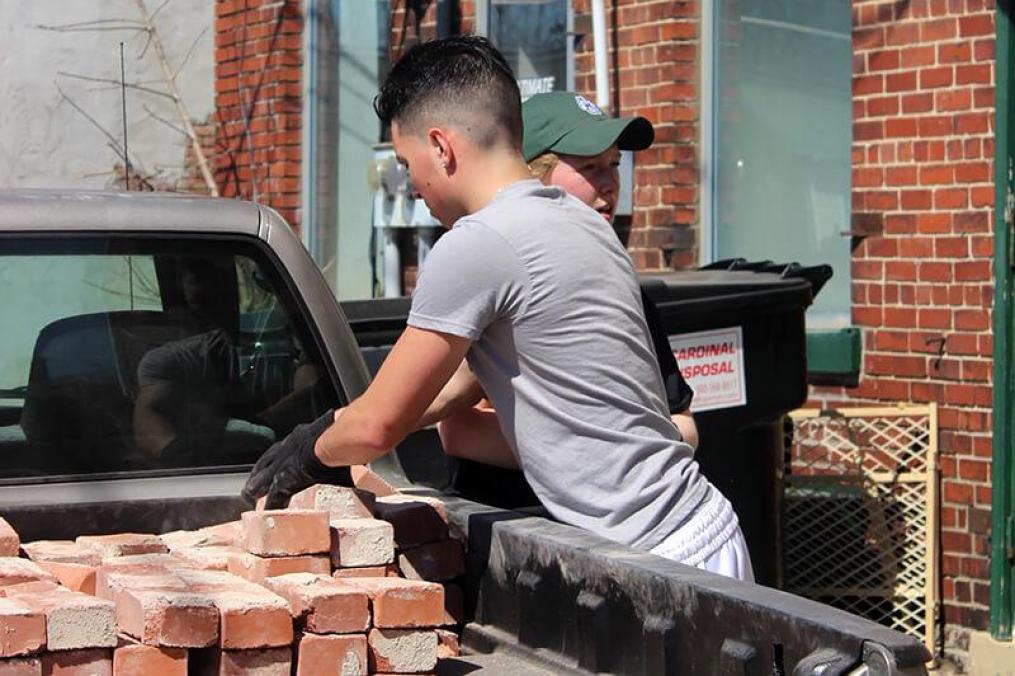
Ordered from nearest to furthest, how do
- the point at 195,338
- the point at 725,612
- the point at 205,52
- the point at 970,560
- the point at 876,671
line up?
1. the point at 876,671
2. the point at 725,612
3. the point at 195,338
4. the point at 970,560
5. the point at 205,52

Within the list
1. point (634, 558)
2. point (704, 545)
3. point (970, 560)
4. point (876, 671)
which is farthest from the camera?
point (970, 560)

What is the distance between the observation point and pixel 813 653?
2412 millimetres

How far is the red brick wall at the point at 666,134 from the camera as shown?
26.7 feet

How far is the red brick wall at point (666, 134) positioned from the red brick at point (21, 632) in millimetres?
5700

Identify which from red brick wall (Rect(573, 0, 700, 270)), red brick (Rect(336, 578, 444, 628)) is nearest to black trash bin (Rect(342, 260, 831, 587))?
red brick wall (Rect(573, 0, 700, 270))

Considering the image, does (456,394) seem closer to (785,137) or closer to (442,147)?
(442,147)

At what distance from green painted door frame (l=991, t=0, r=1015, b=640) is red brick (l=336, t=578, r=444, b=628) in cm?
420

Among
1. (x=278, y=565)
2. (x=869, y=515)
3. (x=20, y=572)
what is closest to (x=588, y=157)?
(x=278, y=565)

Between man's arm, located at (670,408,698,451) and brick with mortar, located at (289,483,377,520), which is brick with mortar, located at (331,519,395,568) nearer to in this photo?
brick with mortar, located at (289,483,377,520)

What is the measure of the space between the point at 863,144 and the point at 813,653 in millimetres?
5111

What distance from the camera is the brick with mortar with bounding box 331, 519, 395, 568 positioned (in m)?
3.08

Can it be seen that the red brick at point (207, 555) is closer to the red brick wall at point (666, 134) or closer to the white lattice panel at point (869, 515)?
the white lattice panel at point (869, 515)

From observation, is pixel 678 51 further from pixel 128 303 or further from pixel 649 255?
pixel 128 303

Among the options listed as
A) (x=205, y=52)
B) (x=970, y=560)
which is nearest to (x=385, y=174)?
(x=205, y=52)
